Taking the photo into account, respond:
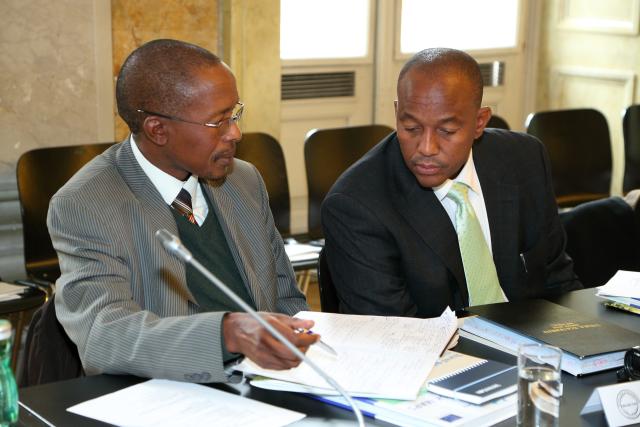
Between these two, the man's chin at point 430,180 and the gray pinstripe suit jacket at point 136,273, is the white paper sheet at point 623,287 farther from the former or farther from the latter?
the gray pinstripe suit jacket at point 136,273

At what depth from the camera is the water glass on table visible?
1.82 meters

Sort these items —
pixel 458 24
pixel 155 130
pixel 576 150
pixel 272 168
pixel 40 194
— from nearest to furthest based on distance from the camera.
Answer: pixel 155 130
pixel 40 194
pixel 272 168
pixel 576 150
pixel 458 24

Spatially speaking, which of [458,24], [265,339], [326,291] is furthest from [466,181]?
[458,24]

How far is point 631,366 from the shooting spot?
6.86 ft

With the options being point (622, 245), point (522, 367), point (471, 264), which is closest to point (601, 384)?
point (522, 367)

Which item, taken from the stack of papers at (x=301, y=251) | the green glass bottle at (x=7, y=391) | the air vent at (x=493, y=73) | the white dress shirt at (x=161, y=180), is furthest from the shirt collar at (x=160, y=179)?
the air vent at (x=493, y=73)

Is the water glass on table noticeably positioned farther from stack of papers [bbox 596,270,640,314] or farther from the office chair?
the office chair

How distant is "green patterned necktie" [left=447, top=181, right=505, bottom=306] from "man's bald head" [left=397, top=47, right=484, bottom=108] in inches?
12.1

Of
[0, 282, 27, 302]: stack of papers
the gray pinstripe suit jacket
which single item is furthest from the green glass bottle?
[0, 282, 27, 302]: stack of papers

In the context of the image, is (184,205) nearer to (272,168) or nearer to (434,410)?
(434,410)

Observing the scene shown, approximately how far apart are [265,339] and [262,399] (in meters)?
0.12

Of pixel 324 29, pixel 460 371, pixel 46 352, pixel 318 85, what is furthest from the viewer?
pixel 318 85

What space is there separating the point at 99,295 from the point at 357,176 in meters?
0.88

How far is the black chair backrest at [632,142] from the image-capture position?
540 centimetres
